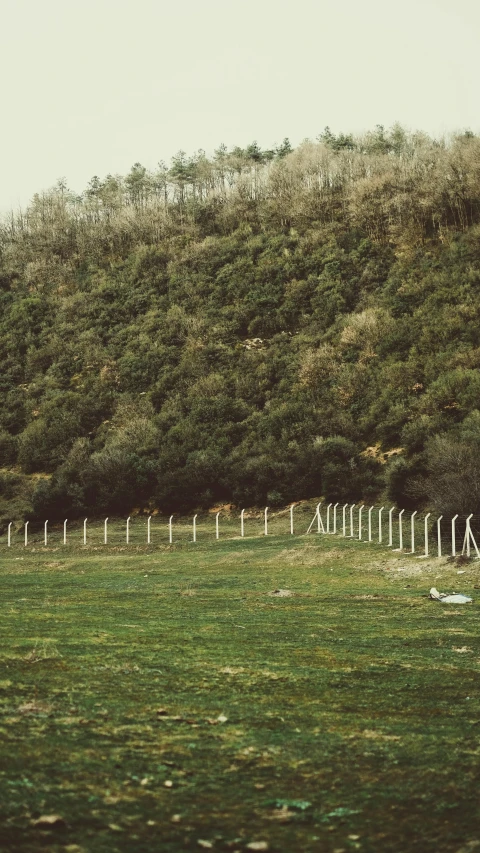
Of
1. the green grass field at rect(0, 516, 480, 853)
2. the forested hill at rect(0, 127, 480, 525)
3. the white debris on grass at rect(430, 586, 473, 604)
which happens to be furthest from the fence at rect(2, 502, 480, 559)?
the green grass field at rect(0, 516, 480, 853)

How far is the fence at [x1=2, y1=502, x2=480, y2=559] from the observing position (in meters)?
26.6

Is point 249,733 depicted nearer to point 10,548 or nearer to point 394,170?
point 10,548

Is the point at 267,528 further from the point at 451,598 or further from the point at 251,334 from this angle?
the point at 251,334

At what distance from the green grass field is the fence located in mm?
12748

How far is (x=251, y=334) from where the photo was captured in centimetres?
6041

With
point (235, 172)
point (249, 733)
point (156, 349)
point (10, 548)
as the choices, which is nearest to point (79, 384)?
point (156, 349)

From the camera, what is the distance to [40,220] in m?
83.8

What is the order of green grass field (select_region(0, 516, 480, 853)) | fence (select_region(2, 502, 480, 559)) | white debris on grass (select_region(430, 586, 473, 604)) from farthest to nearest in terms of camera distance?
1. fence (select_region(2, 502, 480, 559))
2. white debris on grass (select_region(430, 586, 473, 604))
3. green grass field (select_region(0, 516, 480, 853))

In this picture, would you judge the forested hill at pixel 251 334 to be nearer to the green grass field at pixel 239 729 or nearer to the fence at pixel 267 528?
the fence at pixel 267 528

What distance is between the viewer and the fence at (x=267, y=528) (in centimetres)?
2661

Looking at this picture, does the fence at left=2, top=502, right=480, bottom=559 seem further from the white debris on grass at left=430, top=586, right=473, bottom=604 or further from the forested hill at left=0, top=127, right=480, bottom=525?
the white debris on grass at left=430, top=586, right=473, bottom=604

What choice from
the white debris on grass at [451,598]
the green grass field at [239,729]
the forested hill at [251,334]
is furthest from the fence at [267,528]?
the green grass field at [239,729]

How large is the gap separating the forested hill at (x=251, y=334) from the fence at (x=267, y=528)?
1.10 meters

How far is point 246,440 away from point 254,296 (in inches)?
755
